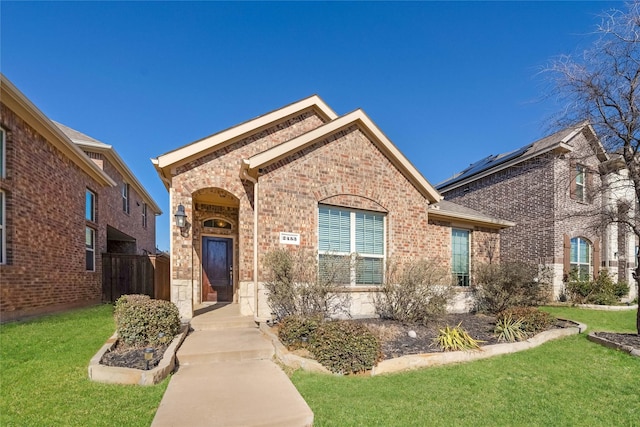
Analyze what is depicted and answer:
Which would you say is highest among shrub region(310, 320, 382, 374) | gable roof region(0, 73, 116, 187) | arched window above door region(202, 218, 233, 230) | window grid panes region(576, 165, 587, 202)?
gable roof region(0, 73, 116, 187)

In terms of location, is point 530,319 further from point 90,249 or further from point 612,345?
point 90,249

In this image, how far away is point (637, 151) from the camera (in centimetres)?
789

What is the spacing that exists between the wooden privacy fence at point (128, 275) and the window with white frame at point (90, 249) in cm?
64

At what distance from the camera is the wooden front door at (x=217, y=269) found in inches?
423

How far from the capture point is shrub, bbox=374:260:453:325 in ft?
26.9

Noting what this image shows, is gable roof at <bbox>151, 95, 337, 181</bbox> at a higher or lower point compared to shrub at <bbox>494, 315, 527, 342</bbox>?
higher

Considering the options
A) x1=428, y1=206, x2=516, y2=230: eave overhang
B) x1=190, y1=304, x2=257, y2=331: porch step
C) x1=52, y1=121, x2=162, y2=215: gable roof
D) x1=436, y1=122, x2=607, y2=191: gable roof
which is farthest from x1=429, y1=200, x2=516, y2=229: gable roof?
x1=52, y1=121, x2=162, y2=215: gable roof

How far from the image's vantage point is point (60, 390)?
13.8 ft

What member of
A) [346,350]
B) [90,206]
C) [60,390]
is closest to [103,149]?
[90,206]

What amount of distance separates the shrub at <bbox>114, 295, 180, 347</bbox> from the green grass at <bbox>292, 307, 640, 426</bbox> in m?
2.62

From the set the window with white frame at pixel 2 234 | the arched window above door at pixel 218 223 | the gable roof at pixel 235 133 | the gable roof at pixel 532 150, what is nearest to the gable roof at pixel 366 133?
the gable roof at pixel 235 133

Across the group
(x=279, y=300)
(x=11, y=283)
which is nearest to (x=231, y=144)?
(x=279, y=300)

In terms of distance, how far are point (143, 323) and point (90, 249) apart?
8511mm

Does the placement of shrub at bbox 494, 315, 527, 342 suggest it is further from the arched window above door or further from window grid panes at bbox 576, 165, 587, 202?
window grid panes at bbox 576, 165, 587, 202
